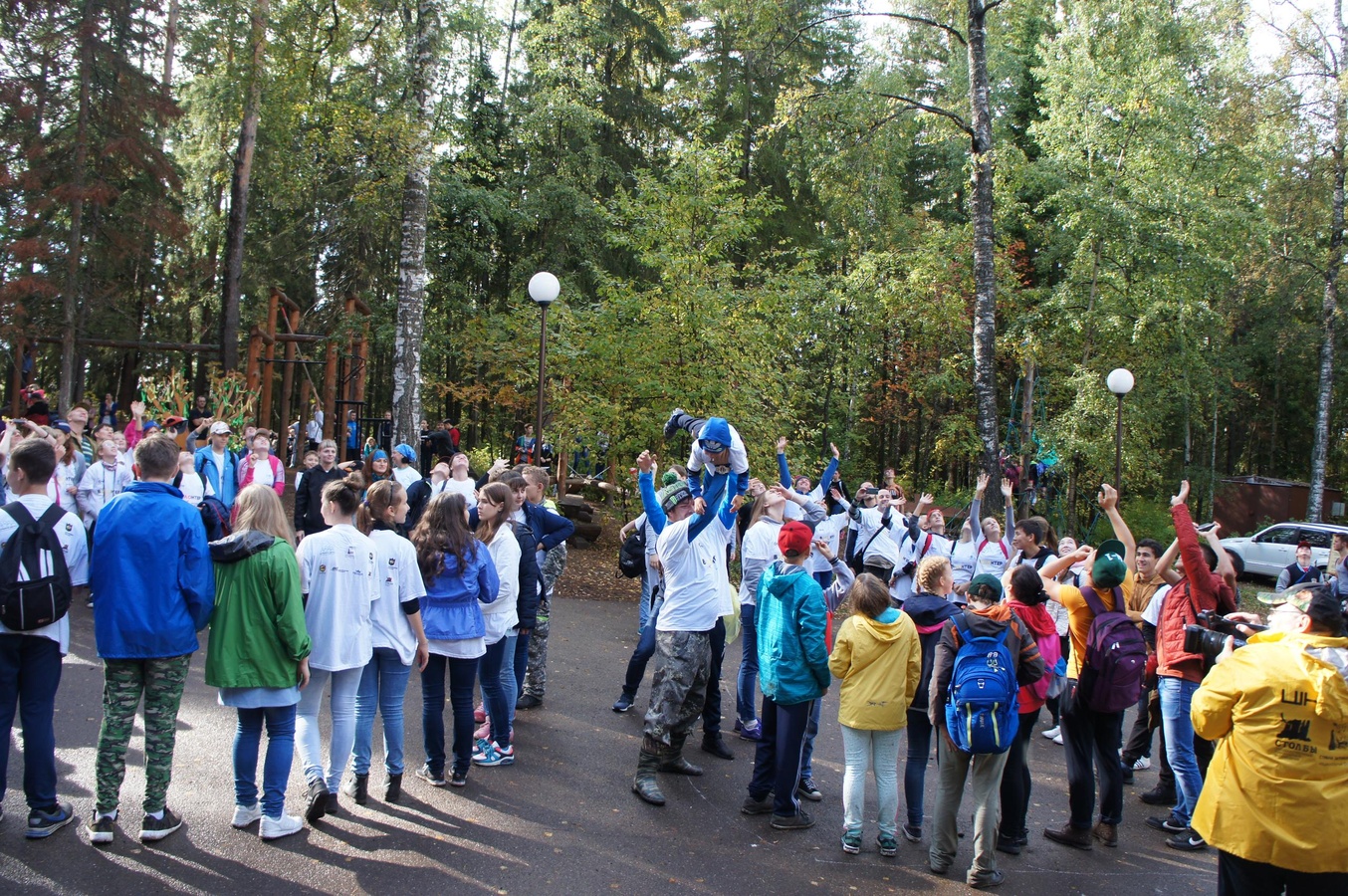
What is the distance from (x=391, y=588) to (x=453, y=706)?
2.97 ft

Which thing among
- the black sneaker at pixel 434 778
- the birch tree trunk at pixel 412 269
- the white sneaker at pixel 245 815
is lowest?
the black sneaker at pixel 434 778

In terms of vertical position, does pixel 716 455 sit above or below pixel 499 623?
above

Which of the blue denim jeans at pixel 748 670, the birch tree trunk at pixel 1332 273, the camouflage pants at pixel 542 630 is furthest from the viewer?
the birch tree trunk at pixel 1332 273

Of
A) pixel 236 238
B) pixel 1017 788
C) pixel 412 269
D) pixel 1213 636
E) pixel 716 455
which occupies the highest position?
pixel 236 238

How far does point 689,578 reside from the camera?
5.71 metres

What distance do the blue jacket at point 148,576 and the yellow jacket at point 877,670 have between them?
3.48 metres

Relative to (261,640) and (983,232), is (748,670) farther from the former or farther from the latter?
(983,232)

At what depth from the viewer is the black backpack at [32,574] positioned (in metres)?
4.18

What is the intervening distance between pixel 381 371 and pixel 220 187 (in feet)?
24.8

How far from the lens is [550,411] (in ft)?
52.6

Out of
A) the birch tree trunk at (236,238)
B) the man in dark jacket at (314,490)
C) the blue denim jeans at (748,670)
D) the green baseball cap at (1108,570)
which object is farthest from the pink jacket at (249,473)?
the birch tree trunk at (236,238)

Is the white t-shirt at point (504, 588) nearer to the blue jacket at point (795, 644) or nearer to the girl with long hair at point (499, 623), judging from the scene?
the girl with long hair at point (499, 623)

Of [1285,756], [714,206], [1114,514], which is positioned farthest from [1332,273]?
[1285,756]

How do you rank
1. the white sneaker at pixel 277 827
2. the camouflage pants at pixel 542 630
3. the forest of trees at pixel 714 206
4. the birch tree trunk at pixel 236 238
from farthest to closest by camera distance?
the birch tree trunk at pixel 236 238 → the forest of trees at pixel 714 206 → the camouflage pants at pixel 542 630 → the white sneaker at pixel 277 827
